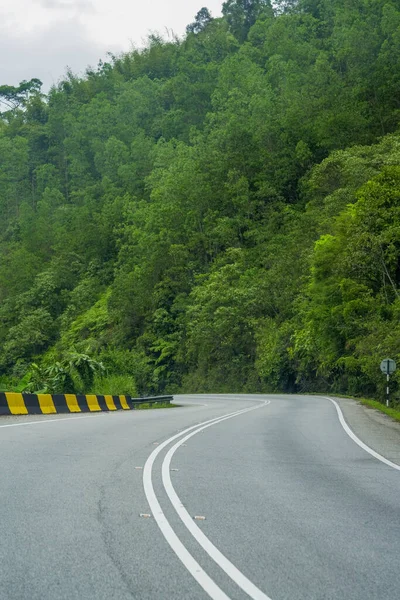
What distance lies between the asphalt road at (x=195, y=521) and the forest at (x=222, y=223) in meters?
19.7

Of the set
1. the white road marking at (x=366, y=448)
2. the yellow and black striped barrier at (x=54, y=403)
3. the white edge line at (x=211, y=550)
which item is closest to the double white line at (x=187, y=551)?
the white edge line at (x=211, y=550)

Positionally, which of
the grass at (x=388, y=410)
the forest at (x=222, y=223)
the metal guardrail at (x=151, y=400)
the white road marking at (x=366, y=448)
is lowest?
the grass at (x=388, y=410)

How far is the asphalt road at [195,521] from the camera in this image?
18.3 feet

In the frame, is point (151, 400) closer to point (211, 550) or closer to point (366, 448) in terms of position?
point (366, 448)

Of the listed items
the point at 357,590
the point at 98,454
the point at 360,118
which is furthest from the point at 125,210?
the point at 357,590

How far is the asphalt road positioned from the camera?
18.3 ft

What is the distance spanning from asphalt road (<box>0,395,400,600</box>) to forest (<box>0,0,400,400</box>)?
1966cm

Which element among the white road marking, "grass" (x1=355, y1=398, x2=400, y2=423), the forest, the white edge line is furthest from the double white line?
the forest

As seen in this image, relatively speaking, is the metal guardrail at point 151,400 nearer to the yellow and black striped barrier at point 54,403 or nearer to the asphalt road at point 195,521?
the yellow and black striped barrier at point 54,403

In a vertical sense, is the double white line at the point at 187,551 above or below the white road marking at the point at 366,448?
above

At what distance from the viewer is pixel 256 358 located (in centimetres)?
6062

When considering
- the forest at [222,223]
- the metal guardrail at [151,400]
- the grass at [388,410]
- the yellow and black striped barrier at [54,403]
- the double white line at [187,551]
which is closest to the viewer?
the double white line at [187,551]

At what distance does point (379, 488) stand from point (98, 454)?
488 centimetres

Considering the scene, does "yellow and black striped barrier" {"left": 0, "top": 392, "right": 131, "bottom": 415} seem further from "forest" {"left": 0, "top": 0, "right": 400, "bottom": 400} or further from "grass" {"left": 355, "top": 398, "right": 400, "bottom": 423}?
"grass" {"left": 355, "top": 398, "right": 400, "bottom": 423}
